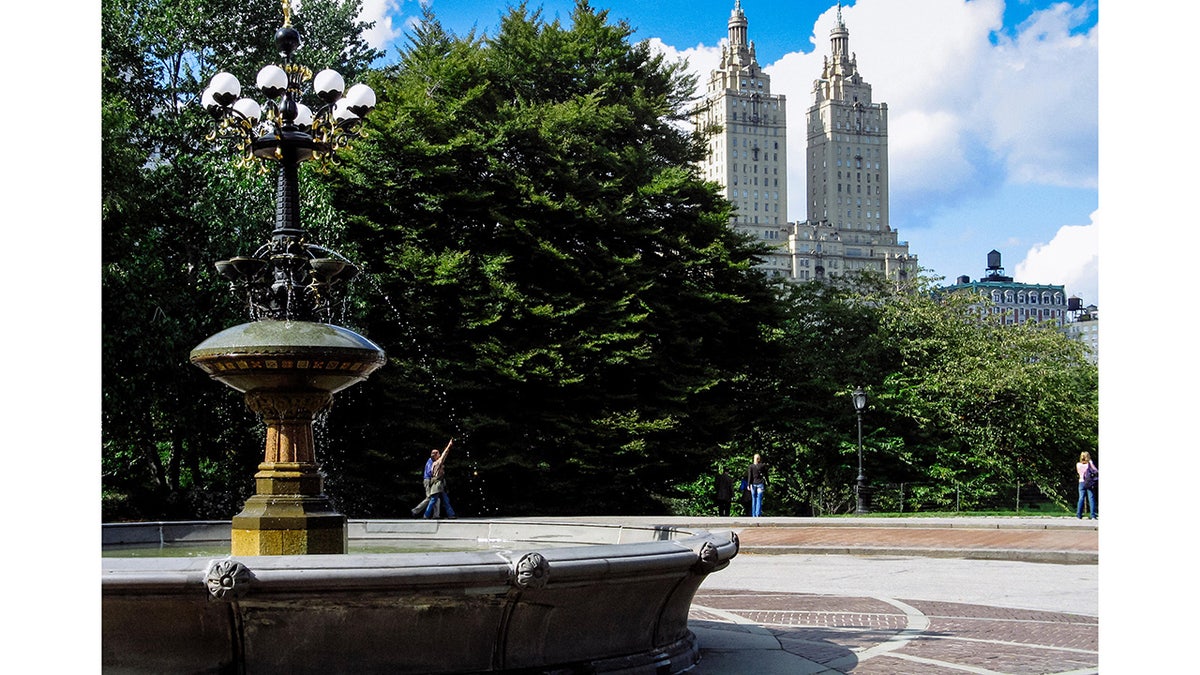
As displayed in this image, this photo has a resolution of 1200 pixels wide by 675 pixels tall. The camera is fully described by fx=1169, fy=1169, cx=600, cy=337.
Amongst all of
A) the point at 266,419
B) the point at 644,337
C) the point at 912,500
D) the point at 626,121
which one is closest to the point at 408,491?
the point at 644,337

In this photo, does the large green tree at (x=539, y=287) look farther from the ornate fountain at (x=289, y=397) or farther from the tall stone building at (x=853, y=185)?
the tall stone building at (x=853, y=185)

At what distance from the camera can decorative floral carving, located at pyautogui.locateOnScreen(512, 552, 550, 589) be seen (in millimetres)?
6230

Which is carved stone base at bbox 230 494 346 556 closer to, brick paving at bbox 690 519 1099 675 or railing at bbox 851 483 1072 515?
brick paving at bbox 690 519 1099 675

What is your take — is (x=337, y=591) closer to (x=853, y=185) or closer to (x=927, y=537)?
(x=927, y=537)

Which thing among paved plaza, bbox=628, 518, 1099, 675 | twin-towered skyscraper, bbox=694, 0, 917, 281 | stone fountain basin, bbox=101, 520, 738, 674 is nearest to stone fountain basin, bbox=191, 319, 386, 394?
stone fountain basin, bbox=101, 520, 738, 674

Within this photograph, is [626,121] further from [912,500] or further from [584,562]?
[584,562]

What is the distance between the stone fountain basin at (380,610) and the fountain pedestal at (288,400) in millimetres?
1995

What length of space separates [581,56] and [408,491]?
46.7ft

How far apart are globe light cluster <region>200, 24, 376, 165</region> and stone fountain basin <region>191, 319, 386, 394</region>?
2938 millimetres

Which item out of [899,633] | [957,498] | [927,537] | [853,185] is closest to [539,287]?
[927,537]

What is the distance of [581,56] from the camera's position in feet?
115

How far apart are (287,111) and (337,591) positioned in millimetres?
6447

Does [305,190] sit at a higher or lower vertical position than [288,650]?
higher

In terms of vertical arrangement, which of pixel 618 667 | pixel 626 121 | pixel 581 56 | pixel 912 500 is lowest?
pixel 912 500
